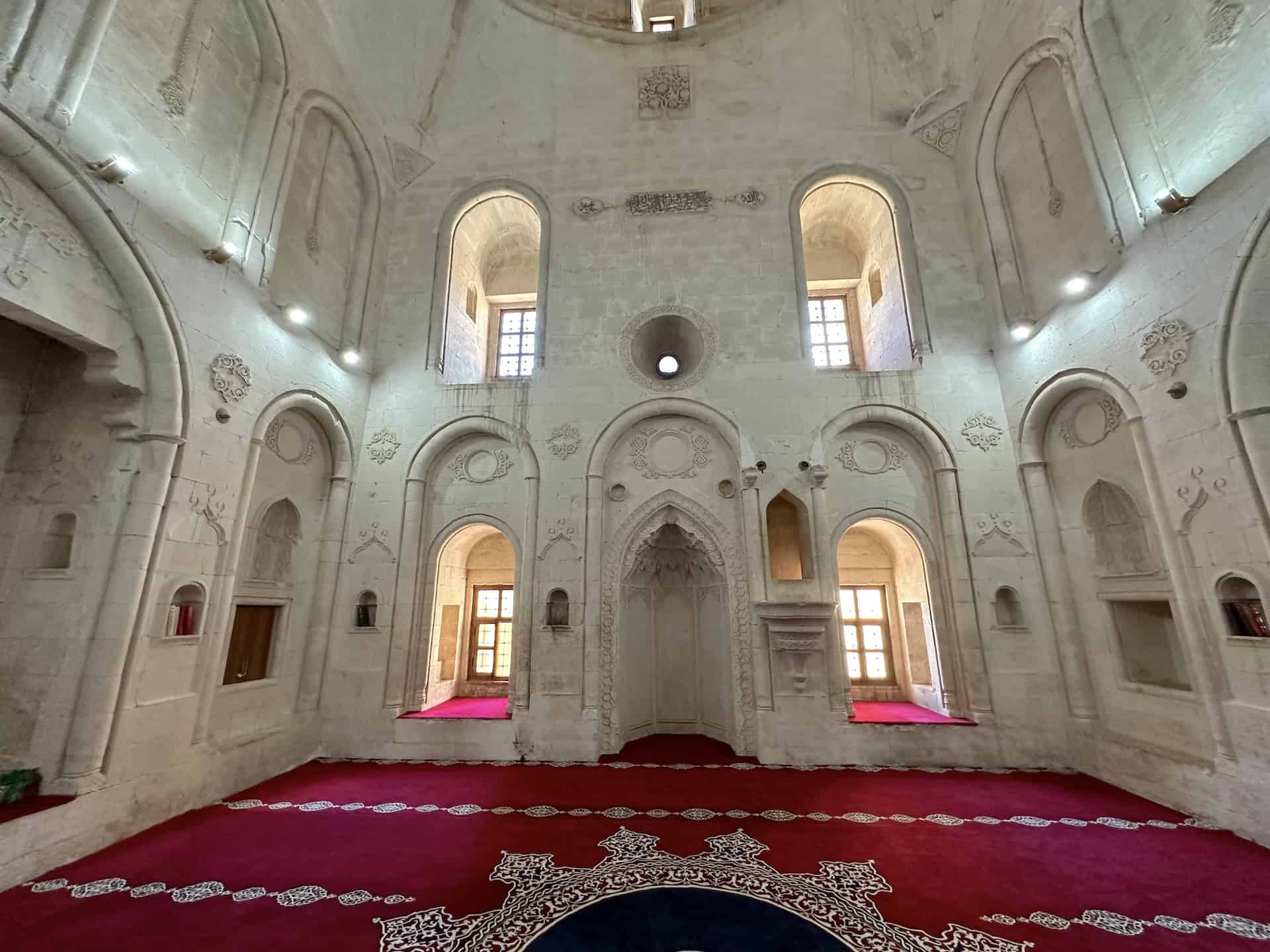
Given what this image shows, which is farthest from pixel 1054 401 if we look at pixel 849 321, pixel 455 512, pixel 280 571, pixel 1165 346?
pixel 280 571

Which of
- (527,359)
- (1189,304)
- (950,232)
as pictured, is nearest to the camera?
(1189,304)

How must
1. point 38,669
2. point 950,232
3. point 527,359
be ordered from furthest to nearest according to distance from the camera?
point 527,359, point 950,232, point 38,669

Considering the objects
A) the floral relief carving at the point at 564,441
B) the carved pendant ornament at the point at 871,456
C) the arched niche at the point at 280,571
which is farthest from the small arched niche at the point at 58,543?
the carved pendant ornament at the point at 871,456

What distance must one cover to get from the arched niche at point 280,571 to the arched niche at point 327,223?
1.61 metres

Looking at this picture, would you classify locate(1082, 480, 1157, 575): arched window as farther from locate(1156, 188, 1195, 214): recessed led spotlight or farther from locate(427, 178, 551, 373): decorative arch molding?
locate(427, 178, 551, 373): decorative arch molding

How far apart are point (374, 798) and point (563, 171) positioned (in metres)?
10.1

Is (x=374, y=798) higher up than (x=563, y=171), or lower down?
lower down

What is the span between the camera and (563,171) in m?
9.46

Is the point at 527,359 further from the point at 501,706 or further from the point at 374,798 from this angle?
the point at 374,798

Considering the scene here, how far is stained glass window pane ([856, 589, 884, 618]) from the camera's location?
30.2 feet

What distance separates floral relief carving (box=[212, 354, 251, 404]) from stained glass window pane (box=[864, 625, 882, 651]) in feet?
33.1

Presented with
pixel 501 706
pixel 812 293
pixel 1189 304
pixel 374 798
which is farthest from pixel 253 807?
pixel 812 293

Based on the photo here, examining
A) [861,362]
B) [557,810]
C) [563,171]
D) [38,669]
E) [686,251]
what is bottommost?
[557,810]

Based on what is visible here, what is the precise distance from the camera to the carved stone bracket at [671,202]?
9133 mm
